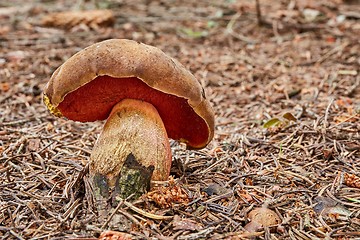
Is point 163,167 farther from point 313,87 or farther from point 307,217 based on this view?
point 313,87

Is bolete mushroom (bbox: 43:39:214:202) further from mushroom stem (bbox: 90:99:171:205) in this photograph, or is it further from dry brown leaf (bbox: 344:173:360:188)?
dry brown leaf (bbox: 344:173:360:188)

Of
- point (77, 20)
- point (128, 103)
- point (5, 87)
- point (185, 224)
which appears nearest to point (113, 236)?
point (185, 224)

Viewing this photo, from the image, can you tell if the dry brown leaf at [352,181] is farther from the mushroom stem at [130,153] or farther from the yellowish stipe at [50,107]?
the yellowish stipe at [50,107]

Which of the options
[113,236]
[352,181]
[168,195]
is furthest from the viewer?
[352,181]

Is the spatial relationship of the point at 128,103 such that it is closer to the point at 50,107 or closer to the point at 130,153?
the point at 130,153

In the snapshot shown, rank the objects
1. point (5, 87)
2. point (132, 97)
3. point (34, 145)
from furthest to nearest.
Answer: point (5, 87), point (34, 145), point (132, 97)

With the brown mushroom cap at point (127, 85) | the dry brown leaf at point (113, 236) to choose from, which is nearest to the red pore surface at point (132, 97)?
the brown mushroom cap at point (127, 85)

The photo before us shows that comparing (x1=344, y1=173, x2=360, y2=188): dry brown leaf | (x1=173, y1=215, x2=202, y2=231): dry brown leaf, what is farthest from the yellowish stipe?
(x1=344, y1=173, x2=360, y2=188): dry brown leaf
